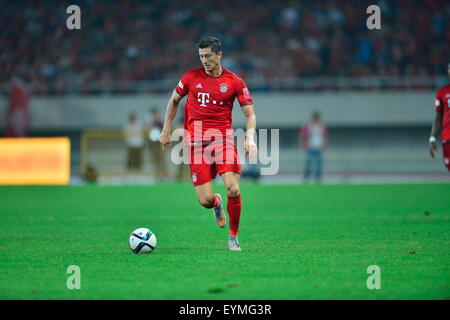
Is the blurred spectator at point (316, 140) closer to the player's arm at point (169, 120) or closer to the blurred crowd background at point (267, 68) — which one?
the blurred crowd background at point (267, 68)

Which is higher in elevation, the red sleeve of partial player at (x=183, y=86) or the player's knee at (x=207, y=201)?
the red sleeve of partial player at (x=183, y=86)

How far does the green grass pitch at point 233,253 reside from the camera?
23.7 feet

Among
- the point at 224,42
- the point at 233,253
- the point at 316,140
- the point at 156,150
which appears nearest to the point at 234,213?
the point at 233,253

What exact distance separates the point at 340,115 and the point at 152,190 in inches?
483

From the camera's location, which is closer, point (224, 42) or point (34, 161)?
point (34, 161)

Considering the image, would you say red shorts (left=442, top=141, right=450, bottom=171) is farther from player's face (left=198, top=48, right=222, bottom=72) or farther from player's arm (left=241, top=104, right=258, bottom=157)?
player's face (left=198, top=48, right=222, bottom=72)

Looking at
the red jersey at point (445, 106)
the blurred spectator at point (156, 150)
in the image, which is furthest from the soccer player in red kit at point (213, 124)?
the blurred spectator at point (156, 150)

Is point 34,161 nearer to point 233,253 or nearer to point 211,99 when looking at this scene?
point 211,99

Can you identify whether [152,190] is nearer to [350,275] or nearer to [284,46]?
[284,46]

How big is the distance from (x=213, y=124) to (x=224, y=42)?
25468mm

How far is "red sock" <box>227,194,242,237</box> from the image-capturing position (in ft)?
32.4

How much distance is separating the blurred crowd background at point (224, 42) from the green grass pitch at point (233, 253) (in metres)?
15.1

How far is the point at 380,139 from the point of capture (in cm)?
3422

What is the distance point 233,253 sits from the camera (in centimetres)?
962
